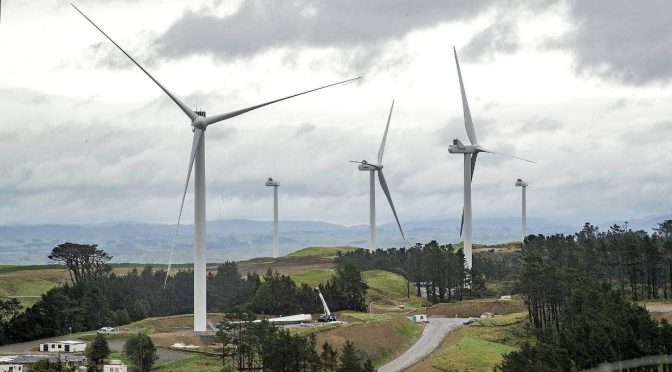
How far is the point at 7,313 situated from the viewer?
166750 mm

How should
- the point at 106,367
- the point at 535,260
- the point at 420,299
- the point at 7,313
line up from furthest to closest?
the point at 420,299 < the point at 7,313 < the point at 535,260 < the point at 106,367

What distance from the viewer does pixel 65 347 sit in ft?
433

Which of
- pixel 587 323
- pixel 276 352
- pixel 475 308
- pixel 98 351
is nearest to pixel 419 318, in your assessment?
pixel 475 308

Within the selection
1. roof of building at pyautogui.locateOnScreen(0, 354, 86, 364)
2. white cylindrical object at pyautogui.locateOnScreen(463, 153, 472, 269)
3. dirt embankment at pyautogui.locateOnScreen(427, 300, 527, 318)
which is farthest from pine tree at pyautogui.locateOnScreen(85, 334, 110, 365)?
white cylindrical object at pyautogui.locateOnScreen(463, 153, 472, 269)

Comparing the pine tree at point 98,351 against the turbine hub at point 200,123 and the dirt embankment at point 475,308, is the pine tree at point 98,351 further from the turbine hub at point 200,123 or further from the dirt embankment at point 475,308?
the dirt embankment at point 475,308

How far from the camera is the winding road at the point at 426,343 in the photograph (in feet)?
391

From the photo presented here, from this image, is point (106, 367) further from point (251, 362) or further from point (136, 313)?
point (136, 313)

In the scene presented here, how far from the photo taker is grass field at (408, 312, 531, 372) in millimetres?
114875

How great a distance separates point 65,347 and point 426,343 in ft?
147

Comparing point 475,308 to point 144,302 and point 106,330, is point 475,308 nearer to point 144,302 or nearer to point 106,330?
point 144,302

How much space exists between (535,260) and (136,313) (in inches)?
2665

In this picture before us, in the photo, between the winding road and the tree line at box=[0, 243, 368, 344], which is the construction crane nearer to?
the tree line at box=[0, 243, 368, 344]

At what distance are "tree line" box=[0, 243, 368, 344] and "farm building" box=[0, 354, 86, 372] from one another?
26712mm

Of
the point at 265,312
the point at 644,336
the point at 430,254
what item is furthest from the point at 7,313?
the point at 644,336
